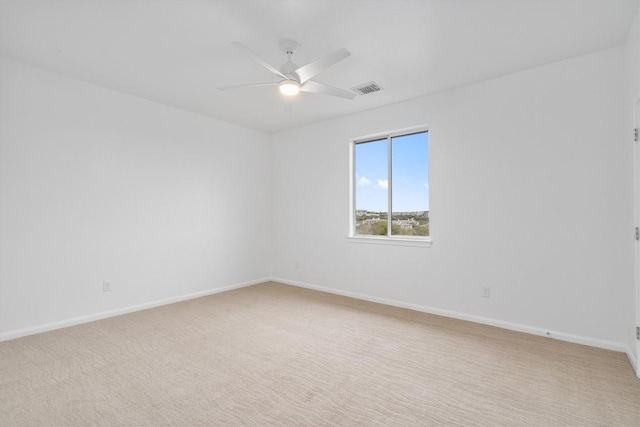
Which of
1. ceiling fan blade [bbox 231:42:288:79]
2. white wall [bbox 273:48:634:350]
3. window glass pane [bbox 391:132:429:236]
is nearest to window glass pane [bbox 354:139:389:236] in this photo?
window glass pane [bbox 391:132:429:236]

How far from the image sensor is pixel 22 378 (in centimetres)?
230

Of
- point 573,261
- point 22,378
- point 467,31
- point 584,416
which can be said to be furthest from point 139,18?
point 573,261

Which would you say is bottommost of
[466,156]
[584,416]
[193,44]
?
[584,416]

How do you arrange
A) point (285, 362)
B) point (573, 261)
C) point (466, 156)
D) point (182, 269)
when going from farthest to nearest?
point (182, 269)
point (466, 156)
point (573, 261)
point (285, 362)

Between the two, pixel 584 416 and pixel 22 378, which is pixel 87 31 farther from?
pixel 584 416

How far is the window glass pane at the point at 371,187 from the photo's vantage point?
4571 mm

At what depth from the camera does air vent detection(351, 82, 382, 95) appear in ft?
11.9

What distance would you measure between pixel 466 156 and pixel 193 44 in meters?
3.16

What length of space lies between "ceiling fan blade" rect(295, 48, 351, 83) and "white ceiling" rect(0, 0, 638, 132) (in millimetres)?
301

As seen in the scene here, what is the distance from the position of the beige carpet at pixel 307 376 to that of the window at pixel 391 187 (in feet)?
4.38

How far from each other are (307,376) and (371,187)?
306cm

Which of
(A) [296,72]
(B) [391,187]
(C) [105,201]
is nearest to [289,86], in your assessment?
(A) [296,72]

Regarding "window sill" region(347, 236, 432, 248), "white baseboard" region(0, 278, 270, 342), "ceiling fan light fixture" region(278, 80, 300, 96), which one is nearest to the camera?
"ceiling fan light fixture" region(278, 80, 300, 96)

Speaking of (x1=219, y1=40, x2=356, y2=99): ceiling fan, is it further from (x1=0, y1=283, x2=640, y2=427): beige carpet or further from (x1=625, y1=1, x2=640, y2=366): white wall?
(x1=0, y1=283, x2=640, y2=427): beige carpet
